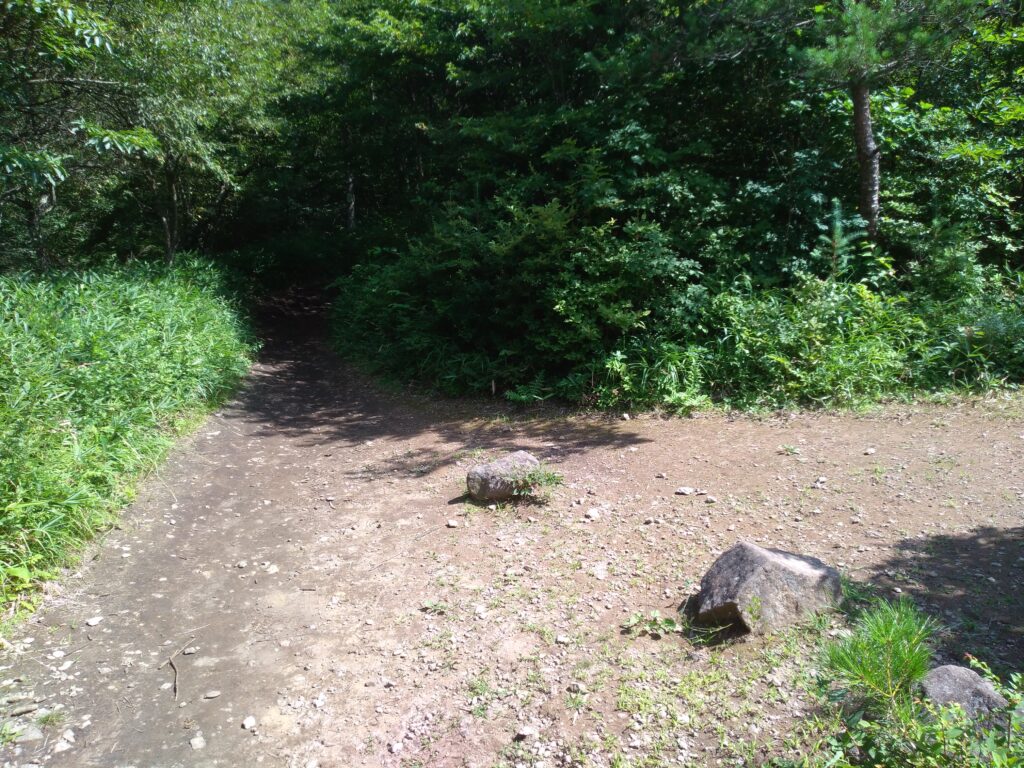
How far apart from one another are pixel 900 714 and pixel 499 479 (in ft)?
10.3

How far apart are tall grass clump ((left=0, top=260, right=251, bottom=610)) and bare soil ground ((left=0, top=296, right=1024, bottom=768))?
272 mm

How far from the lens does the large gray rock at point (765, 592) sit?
311 cm

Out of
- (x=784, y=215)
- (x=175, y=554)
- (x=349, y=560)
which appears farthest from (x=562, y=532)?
(x=784, y=215)

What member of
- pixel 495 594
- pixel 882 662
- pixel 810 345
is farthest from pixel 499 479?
pixel 810 345

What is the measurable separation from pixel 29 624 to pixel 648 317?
19.8 feet

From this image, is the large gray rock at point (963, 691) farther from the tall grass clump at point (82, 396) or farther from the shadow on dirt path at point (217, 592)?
the tall grass clump at point (82, 396)

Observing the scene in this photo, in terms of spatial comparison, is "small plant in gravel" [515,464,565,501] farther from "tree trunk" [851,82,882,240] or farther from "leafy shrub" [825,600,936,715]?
"tree trunk" [851,82,882,240]

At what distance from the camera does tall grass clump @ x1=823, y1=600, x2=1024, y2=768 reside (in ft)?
6.48

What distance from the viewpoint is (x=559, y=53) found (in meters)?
8.95

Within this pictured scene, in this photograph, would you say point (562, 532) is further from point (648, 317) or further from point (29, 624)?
point (648, 317)

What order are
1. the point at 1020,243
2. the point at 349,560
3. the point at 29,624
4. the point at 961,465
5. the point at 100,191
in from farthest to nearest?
the point at 100,191 < the point at 1020,243 < the point at 961,465 < the point at 349,560 < the point at 29,624

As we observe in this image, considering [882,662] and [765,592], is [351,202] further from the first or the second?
[882,662]

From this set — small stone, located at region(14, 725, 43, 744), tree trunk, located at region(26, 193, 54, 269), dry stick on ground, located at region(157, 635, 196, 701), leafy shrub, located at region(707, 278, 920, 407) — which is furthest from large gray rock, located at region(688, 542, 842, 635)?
tree trunk, located at region(26, 193, 54, 269)

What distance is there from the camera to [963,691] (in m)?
2.28
